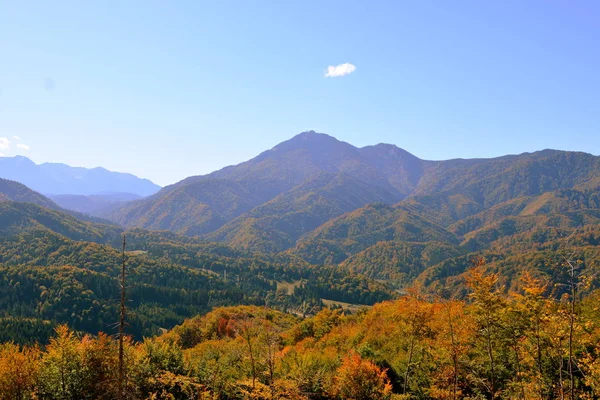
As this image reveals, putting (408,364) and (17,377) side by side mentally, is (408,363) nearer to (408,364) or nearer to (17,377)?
(408,364)

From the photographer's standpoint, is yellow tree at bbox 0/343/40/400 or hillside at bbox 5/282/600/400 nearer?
hillside at bbox 5/282/600/400

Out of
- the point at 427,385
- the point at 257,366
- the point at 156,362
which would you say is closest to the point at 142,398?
the point at 156,362

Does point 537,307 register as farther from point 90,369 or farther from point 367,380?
point 90,369

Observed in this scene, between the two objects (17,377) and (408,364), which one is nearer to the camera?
(408,364)

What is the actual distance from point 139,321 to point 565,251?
516 ft

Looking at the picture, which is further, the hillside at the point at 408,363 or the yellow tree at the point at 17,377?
→ the yellow tree at the point at 17,377

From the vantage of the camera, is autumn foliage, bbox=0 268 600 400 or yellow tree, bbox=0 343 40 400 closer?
autumn foliage, bbox=0 268 600 400

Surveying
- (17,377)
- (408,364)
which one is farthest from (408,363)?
(17,377)

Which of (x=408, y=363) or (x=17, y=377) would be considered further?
(x=17, y=377)

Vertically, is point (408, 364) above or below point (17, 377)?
above

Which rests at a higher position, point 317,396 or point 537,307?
point 537,307

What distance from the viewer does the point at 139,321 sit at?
5659 inches

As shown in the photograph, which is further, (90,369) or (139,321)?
(139,321)

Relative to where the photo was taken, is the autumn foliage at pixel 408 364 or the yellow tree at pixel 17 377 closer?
the autumn foliage at pixel 408 364
